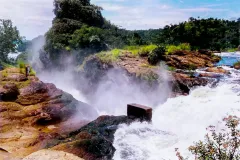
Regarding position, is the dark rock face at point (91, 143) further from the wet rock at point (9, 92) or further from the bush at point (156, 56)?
the bush at point (156, 56)

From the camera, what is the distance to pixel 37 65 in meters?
31.6

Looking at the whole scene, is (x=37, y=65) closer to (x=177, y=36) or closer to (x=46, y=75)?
(x=46, y=75)

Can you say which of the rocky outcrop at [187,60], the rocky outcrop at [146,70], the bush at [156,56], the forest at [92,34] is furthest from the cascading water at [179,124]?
the forest at [92,34]

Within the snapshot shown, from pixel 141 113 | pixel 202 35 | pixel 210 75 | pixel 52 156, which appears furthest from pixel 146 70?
pixel 202 35

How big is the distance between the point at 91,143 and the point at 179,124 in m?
4.19

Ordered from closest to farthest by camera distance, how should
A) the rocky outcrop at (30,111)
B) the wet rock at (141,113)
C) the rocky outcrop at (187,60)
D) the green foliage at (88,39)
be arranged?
1. the rocky outcrop at (30,111)
2. the wet rock at (141,113)
3. the rocky outcrop at (187,60)
4. the green foliage at (88,39)

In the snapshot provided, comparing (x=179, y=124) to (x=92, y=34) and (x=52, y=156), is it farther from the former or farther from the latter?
(x=92, y=34)

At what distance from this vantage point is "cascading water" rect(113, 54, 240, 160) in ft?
27.2

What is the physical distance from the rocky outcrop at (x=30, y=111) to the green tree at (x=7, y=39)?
7711 mm

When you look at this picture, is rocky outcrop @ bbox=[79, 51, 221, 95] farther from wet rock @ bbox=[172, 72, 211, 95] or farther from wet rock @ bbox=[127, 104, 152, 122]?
wet rock @ bbox=[127, 104, 152, 122]

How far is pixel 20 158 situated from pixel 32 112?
4634 millimetres

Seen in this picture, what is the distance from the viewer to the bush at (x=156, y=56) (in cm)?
1733

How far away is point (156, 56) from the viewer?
1738 cm

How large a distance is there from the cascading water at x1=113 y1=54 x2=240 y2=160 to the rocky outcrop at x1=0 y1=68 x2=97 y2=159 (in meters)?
2.96
